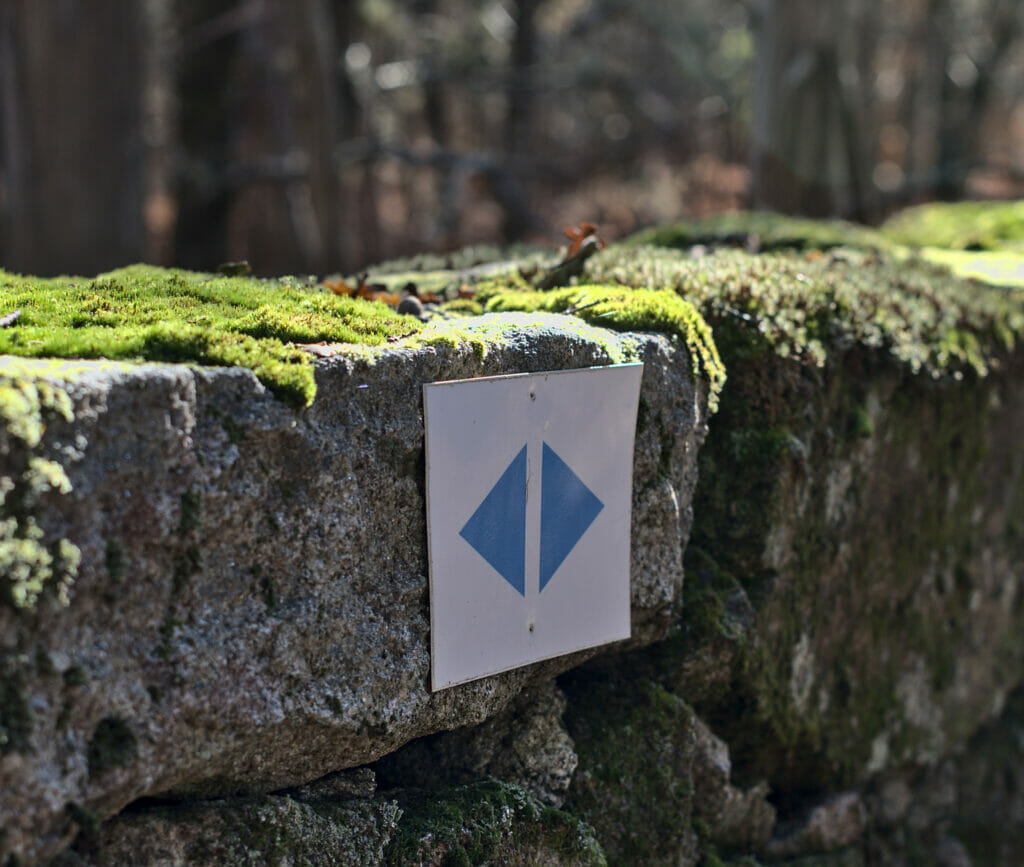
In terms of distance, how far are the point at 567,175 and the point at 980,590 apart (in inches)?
540

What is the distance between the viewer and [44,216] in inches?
296

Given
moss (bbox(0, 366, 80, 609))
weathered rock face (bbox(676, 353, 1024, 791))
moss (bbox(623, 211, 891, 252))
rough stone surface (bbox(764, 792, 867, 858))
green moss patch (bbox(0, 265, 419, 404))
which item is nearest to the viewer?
moss (bbox(0, 366, 80, 609))

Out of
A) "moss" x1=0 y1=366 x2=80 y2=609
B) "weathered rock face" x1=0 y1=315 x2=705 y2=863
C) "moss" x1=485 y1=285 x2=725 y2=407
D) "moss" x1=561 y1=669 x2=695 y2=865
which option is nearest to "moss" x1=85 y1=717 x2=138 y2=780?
"weathered rock face" x1=0 y1=315 x2=705 y2=863

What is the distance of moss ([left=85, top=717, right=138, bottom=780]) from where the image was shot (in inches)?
79.3

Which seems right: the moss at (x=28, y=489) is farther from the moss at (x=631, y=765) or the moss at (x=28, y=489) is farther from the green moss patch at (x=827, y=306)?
the green moss patch at (x=827, y=306)

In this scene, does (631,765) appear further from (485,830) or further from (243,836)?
(243,836)

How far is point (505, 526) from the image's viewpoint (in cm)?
275

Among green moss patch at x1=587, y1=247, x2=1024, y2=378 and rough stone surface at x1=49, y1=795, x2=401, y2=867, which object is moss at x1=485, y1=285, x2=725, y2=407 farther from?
rough stone surface at x1=49, y1=795, x2=401, y2=867

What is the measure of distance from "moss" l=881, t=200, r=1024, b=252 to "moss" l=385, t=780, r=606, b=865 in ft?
16.0

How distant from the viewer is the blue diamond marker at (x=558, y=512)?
9.35ft

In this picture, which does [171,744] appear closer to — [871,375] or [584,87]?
[871,375]

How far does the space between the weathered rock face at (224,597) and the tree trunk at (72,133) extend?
5.70 meters

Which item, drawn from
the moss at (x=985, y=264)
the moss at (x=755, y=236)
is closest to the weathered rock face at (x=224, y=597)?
the moss at (x=755, y=236)

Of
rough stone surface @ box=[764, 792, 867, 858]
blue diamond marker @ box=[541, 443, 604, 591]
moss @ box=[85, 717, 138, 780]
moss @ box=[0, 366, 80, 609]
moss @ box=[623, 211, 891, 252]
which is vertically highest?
moss @ box=[623, 211, 891, 252]
